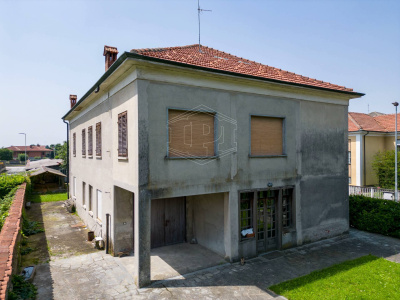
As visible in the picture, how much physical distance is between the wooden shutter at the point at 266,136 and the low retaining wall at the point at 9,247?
7.96 metres

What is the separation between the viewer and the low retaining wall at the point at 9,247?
19.4ft

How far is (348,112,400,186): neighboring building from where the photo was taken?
25.1 meters

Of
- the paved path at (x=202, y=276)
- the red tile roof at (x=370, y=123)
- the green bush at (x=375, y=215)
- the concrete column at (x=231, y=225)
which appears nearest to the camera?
the paved path at (x=202, y=276)

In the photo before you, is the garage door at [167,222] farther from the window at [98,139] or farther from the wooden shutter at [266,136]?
the wooden shutter at [266,136]

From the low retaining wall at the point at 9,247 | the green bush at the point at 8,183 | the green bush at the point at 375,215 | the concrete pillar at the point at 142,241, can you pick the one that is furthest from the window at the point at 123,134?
the green bush at the point at 8,183

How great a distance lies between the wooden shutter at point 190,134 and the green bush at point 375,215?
29.4 feet

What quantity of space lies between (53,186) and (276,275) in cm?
2523

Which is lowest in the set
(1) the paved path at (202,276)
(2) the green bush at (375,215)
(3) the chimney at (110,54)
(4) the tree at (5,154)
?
(1) the paved path at (202,276)

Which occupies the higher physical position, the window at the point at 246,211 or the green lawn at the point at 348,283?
the window at the point at 246,211

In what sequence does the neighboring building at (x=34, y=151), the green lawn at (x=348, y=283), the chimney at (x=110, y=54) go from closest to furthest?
the green lawn at (x=348, y=283) → the chimney at (x=110, y=54) → the neighboring building at (x=34, y=151)

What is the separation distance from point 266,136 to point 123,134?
5.30 meters

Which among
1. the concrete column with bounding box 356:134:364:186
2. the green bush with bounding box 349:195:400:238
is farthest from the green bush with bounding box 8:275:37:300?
the concrete column with bounding box 356:134:364:186

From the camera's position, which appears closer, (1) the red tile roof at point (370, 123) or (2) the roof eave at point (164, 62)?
(2) the roof eave at point (164, 62)

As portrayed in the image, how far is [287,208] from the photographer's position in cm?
1108
